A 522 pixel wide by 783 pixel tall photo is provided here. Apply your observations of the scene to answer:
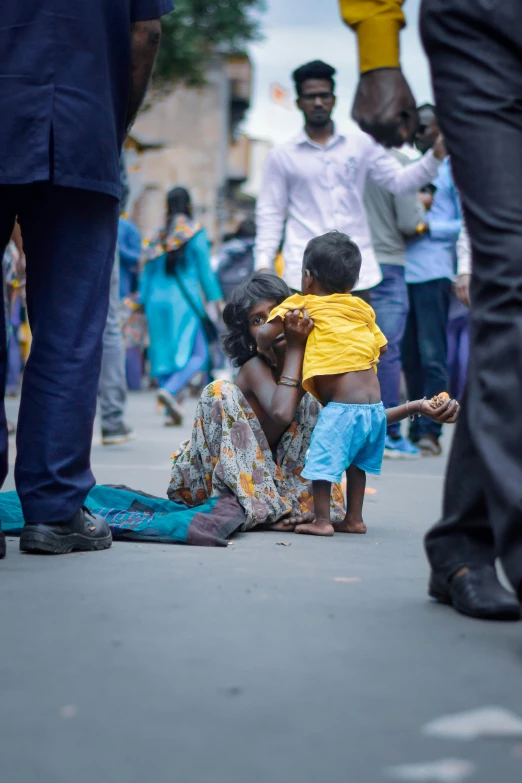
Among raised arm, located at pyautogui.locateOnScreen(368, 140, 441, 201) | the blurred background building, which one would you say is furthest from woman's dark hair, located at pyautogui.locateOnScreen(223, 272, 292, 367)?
the blurred background building

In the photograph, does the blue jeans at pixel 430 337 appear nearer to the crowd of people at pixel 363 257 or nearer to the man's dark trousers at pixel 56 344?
the crowd of people at pixel 363 257

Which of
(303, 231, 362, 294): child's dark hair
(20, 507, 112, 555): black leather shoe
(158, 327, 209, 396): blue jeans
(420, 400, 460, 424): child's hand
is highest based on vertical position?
(303, 231, 362, 294): child's dark hair

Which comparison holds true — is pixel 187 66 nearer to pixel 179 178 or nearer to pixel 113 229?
pixel 179 178

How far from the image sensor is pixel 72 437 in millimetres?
4020

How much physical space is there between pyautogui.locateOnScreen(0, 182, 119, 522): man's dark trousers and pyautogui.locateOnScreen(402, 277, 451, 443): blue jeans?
15.6ft

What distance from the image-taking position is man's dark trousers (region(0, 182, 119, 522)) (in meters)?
3.98

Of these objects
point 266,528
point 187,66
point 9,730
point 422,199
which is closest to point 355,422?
point 266,528

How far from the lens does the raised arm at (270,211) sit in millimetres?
7195

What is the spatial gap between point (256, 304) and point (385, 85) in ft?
6.80

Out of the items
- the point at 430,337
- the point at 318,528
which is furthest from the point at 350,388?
the point at 430,337

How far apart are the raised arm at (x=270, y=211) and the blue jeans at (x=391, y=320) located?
38.7 inches

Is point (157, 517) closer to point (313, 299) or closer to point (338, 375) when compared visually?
point (338, 375)

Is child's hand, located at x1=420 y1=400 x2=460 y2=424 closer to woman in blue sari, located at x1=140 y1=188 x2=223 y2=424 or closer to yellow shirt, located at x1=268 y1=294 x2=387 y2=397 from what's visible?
yellow shirt, located at x1=268 y1=294 x2=387 y2=397

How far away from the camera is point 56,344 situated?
13.2ft
